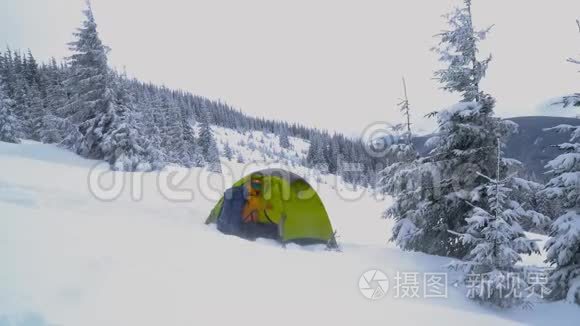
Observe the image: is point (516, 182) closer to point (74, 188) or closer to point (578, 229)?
point (578, 229)

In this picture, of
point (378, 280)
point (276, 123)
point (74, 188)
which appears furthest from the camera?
point (276, 123)

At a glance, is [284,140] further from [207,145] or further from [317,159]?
[207,145]

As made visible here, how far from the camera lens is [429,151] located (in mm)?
10945

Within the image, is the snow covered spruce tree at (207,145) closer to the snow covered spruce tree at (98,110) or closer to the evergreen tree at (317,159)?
the evergreen tree at (317,159)

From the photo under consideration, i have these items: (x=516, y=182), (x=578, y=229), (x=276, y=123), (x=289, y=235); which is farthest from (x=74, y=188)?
(x=276, y=123)

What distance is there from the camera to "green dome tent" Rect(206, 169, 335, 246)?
29.6ft

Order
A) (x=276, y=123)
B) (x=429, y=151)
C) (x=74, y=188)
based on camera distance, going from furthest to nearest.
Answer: (x=276, y=123)
(x=429, y=151)
(x=74, y=188)

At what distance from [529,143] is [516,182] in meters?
189

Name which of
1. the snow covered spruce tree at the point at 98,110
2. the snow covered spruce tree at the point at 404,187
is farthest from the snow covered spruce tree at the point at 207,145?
the snow covered spruce tree at the point at 404,187

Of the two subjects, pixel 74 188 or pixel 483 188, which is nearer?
pixel 483 188

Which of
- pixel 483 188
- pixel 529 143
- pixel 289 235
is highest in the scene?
pixel 529 143

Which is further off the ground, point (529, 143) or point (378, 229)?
point (529, 143)

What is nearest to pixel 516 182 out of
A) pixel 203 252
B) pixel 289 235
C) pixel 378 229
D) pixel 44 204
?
pixel 289 235

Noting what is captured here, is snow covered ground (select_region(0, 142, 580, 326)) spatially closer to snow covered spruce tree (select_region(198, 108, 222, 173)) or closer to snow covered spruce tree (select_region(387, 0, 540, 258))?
snow covered spruce tree (select_region(387, 0, 540, 258))
